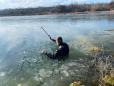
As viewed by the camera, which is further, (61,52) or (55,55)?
(55,55)

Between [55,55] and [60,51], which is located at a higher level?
[60,51]

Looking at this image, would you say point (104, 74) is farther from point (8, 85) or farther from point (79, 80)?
point (8, 85)

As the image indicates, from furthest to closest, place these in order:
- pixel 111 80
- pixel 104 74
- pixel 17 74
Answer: pixel 17 74, pixel 104 74, pixel 111 80

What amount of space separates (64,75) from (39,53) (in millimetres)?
4618

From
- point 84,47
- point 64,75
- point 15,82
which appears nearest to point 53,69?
point 64,75

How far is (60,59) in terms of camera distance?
1295 cm

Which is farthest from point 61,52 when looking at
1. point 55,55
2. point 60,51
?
point 55,55

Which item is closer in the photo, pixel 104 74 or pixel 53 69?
pixel 104 74

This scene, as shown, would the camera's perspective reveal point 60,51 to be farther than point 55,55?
No

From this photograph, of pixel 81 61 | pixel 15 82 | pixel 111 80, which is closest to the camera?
pixel 111 80

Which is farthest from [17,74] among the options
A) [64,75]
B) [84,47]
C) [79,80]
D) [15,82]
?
[84,47]

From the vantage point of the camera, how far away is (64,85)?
9.43 meters

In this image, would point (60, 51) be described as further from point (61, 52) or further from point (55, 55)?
point (55, 55)

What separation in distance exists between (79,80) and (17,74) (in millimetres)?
2936
